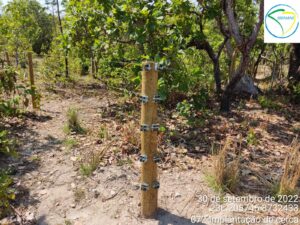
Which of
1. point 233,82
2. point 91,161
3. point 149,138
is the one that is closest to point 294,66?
point 233,82

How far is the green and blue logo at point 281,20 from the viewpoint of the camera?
487cm

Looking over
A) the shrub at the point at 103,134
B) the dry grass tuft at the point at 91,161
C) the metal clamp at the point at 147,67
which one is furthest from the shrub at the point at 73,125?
the metal clamp at the point at 147,67

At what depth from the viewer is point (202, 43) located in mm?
5301

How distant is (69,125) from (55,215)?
6.27 feet

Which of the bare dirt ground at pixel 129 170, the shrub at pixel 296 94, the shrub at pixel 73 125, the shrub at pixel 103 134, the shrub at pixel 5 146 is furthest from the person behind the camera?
the shrub at pixel 296 94

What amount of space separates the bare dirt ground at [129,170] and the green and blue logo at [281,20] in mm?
1601

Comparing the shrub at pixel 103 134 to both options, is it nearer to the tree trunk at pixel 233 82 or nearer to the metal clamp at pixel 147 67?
the metal clamp at pixel 147 67

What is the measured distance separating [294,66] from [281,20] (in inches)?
87.3

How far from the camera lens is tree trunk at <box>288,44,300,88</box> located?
20.8 ft

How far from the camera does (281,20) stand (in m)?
5.02

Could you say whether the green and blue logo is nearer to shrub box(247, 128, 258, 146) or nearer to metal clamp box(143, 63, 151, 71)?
shrub box(247, 128, 258, 146)

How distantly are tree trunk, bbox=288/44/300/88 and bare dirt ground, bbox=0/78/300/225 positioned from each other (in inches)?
61.3

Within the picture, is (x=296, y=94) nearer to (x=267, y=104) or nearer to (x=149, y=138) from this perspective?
(x=267, y=104)

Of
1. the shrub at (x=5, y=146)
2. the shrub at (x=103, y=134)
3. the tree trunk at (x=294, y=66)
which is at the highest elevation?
the tree trunk at (x=294, y=66)
